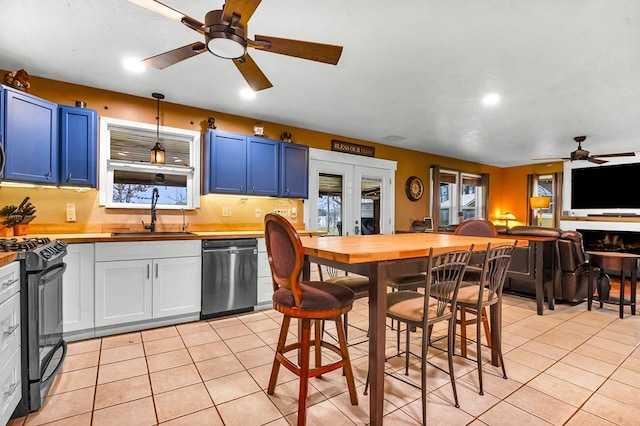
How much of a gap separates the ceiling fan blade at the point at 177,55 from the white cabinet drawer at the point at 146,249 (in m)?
1.72

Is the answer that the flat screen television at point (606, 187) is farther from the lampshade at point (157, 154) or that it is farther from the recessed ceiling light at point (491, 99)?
the lampshade at point (157, 154)

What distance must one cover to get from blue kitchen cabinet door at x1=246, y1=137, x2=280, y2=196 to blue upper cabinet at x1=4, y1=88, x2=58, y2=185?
1936 mm

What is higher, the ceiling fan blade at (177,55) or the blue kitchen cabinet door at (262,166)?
the ceiling fan blade at (177,55)

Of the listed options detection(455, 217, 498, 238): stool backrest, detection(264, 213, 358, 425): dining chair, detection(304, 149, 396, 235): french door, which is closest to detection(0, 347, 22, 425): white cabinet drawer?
detection(264, 213, 358, 425): dining chair

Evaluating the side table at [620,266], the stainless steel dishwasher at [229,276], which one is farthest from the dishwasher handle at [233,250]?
the side table at [620,266]

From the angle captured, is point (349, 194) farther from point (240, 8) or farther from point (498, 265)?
point (240, 8)

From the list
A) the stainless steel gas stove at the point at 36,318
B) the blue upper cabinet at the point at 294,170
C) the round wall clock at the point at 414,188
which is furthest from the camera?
the round wall clock at the point at 414,188

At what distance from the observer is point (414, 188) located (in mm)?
6434

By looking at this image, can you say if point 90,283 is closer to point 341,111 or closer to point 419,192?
point 341,111

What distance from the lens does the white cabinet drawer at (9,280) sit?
A: 1614 millimetres

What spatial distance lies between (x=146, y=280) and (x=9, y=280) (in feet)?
4.85

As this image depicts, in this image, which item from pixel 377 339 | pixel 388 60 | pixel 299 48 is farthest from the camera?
pixel 388 60

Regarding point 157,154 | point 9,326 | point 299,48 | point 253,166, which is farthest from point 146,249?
point 299,48

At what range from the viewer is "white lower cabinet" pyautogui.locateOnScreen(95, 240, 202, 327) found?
2.96m
